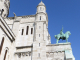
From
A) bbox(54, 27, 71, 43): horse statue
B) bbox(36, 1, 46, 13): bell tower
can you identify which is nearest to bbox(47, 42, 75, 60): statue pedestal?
bbox(54, 27, 71, 43): horse statue

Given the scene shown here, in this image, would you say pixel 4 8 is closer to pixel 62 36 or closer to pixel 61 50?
pixel 62 36

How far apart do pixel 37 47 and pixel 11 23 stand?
30.9ft

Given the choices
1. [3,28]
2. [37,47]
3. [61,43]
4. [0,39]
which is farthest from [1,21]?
[61,43]

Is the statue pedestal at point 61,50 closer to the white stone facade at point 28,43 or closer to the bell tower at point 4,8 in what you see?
the white stone facade at point 28,43

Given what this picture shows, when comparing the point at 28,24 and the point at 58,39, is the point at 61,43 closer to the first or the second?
the point at 58,39

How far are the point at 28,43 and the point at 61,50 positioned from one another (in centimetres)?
676

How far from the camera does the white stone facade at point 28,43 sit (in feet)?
80.8

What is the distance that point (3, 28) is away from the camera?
942 inches

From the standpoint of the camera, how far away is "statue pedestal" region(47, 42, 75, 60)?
25089 mm

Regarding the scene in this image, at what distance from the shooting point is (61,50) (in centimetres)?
2630

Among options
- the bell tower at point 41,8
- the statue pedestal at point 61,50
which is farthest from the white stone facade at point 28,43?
the bell tower at point 41,8

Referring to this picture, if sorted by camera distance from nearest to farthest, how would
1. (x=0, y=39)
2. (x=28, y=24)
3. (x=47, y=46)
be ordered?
(x=0, y=39) < (x=47, y=46) < (x=28, y=24)

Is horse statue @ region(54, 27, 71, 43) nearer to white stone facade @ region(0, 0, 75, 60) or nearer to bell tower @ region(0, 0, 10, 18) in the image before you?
white stone facade @ region(0, 0, 75, 60)

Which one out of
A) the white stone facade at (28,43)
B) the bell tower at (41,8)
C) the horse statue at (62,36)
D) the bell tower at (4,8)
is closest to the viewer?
the white stone facade at (28,43)
